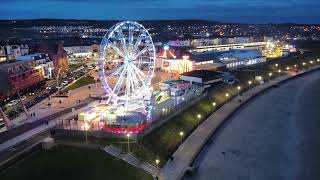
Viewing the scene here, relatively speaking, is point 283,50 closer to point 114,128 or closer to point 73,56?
point 73,56

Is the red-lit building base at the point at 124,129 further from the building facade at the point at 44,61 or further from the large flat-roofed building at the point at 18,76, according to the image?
the building facade at the point at 44,61

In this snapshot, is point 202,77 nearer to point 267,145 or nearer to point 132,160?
point 267,145

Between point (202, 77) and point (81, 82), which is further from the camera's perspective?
point (81, 82)

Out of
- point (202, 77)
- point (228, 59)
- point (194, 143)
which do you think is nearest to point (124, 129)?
point (194, 143)

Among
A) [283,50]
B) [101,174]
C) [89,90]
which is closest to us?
[101,174]

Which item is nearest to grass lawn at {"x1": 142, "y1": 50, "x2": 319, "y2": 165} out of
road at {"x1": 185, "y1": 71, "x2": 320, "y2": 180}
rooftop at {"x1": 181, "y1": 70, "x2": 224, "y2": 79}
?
rooftop at {"x1": 181, "y1": 70, "x2": 224, "y2": 79}

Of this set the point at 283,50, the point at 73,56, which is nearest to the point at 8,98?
the point at 73,56

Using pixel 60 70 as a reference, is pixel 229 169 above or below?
below

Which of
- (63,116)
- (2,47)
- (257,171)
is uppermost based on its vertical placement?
(2,47)
